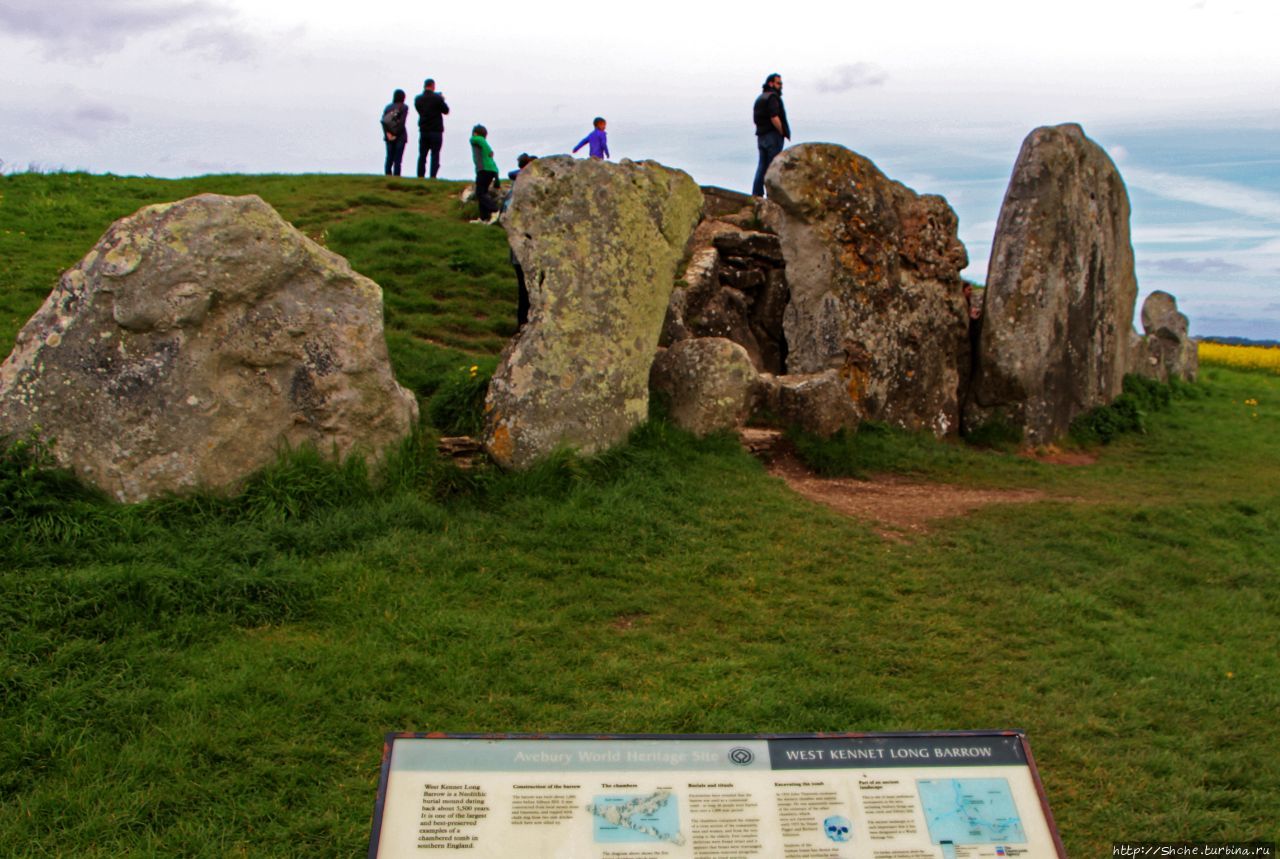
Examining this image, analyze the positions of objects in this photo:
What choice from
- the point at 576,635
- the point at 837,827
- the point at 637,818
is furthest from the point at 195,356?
the point at 837,827

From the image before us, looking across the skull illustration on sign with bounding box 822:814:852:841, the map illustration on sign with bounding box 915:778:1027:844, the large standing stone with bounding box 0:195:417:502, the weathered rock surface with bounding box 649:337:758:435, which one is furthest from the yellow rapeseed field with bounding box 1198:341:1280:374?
the skull illustration on sign with bounding box 822:814:852:841

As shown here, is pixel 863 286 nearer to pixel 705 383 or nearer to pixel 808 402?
pixel 808 402

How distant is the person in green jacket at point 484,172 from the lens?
17.1 metres

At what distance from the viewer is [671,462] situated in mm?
9156

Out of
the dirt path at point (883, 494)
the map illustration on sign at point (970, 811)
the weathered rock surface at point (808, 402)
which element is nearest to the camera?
the map illustration on sign at point (970, 811)

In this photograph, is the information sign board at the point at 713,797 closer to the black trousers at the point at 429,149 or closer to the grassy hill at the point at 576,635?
the grassy hill at the point at 576,635

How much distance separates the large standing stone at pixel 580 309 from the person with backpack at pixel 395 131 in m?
12.5

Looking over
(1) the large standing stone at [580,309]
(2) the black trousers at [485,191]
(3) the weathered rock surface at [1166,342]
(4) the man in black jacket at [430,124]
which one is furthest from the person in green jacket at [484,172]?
(3) the weathered rock surface at [1166,342]

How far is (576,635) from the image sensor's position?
651cm

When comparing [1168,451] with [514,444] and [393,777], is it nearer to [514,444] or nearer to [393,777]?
[514,444]

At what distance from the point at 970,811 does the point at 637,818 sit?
3.40 ft

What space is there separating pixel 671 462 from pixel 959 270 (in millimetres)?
5845

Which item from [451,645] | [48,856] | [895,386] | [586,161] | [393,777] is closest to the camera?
[393,777]

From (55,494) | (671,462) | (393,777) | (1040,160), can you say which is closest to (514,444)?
(671,462)
